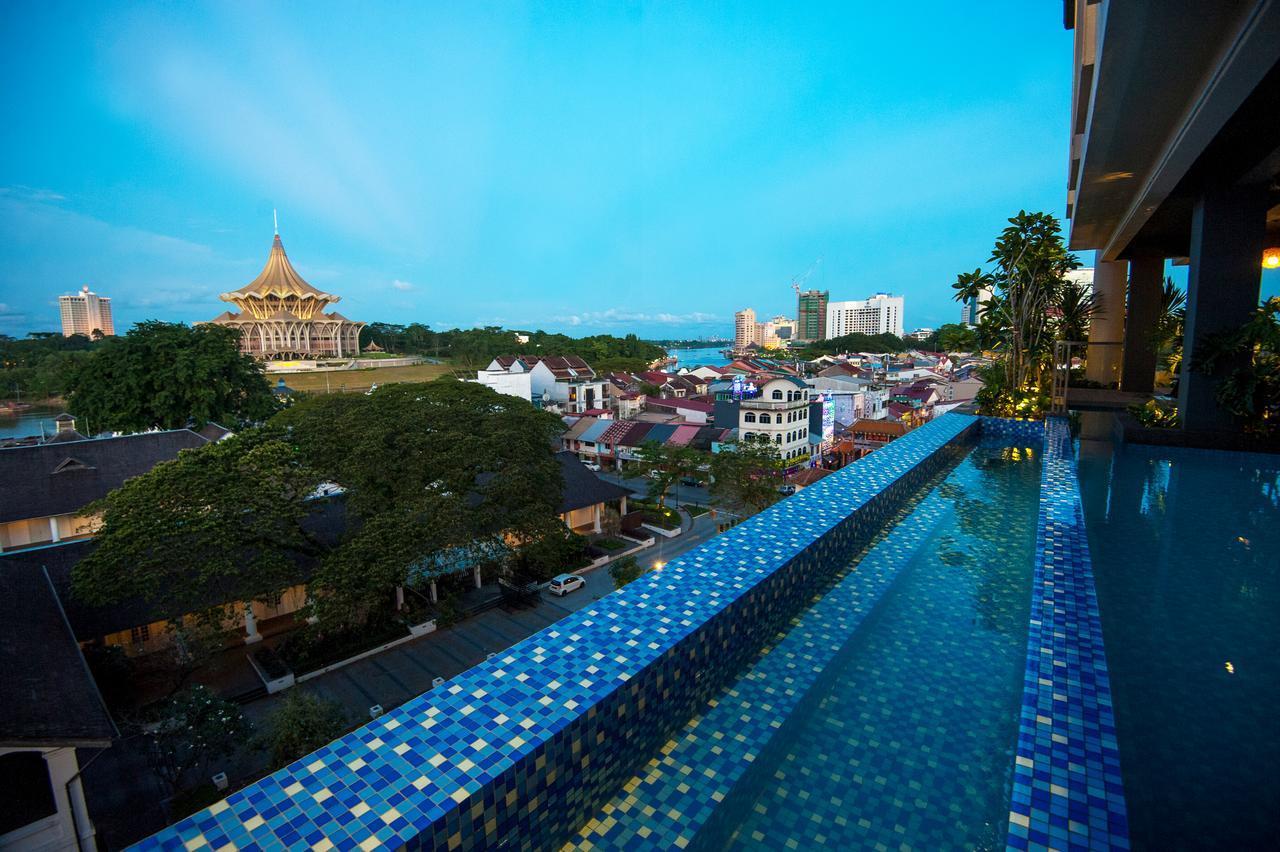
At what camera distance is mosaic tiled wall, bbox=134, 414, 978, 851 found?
1436 millimetres

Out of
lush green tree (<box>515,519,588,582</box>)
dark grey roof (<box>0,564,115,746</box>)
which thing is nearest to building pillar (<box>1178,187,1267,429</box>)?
lush green tree (<box>515,519,588,582</box>)

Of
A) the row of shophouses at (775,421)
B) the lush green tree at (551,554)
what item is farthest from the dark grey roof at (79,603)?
the row of shophouses at (775,421)

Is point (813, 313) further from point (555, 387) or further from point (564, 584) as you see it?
point (564, 584)

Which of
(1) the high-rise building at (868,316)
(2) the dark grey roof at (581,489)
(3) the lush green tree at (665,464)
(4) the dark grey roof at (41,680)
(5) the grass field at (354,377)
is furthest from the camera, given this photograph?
(1) the high-rise building at (868,316)

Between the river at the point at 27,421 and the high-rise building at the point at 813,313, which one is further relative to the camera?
the high-rise building at the point at 813,313

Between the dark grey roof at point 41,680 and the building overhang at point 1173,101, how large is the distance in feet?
30.5

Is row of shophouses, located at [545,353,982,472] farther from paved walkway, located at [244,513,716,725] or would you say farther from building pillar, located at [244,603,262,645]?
building pillar, located at [244,603,262,645]

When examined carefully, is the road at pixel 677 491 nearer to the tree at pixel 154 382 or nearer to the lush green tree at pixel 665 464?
the lush green tree at pixel 665 464

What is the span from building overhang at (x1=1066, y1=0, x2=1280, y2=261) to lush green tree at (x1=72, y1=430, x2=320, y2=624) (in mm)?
9971

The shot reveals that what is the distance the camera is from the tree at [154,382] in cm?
1548

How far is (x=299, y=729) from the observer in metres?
5.89

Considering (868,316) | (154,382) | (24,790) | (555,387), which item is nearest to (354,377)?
(555,387)

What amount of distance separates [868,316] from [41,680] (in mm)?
123892

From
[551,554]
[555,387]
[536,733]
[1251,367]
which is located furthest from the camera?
[555,387]
